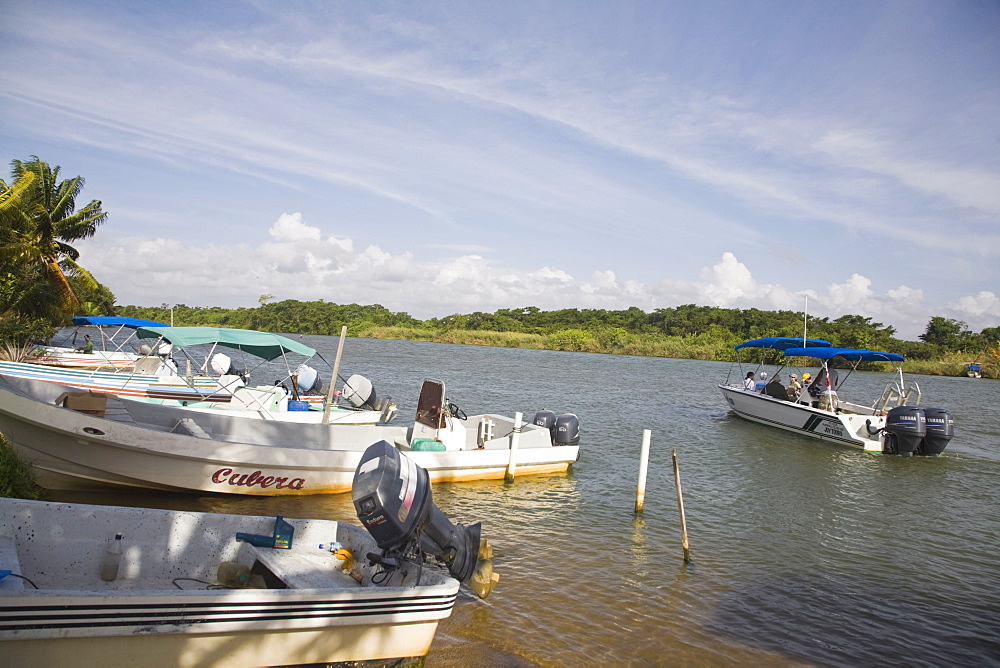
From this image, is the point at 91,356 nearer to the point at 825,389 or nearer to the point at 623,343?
the point at 825,389

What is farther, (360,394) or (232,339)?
(360,394)

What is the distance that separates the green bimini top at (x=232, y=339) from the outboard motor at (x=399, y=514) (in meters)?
9.27

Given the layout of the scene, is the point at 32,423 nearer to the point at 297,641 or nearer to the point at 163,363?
the point at 297,641

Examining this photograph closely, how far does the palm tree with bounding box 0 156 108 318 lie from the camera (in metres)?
22.2

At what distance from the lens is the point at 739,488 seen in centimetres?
1384

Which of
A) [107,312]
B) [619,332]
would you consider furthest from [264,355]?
[619,332]

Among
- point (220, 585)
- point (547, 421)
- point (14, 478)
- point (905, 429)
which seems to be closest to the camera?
point (220, 585)

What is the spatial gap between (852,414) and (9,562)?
21.4 metres

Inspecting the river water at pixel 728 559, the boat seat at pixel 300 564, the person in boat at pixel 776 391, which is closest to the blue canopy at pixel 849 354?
the person in boat at pixel 776 391

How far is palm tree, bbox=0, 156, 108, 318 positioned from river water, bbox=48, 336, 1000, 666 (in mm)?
18412

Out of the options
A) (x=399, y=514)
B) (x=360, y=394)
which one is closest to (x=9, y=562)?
(x=399, y=514)

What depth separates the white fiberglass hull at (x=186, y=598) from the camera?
3.82 m

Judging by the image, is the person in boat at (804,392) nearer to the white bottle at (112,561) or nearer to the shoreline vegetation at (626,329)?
the white bottle at (112,561)

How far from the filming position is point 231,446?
934 centimetres
